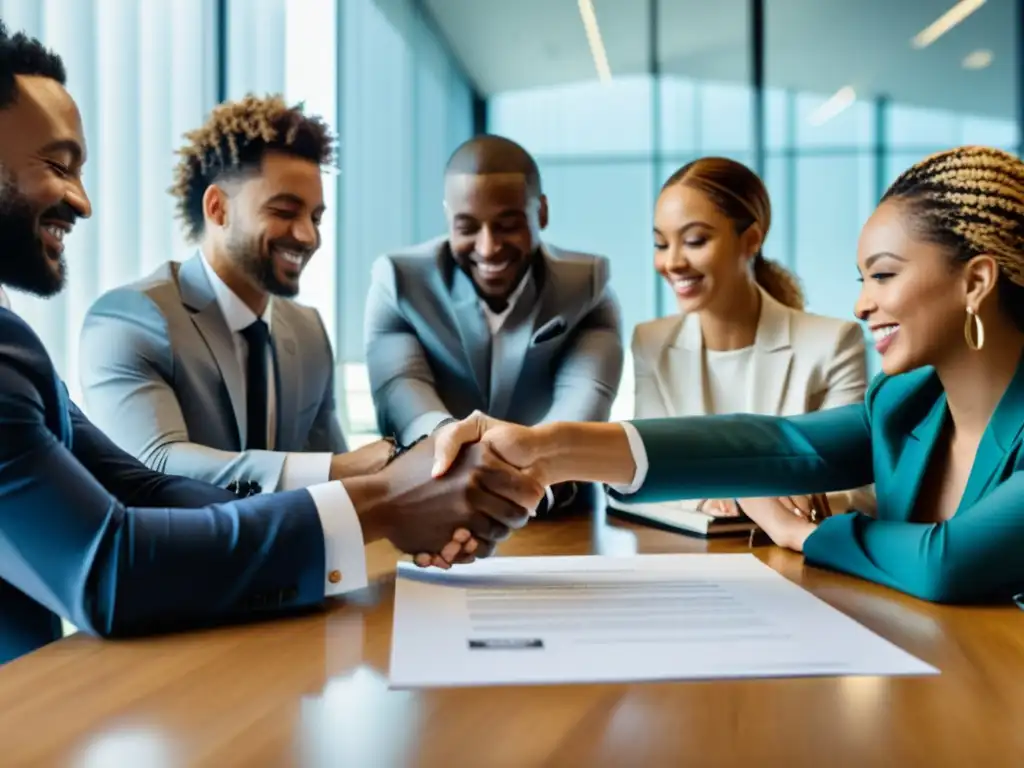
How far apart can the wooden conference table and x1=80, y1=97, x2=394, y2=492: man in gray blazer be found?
38.3 inches

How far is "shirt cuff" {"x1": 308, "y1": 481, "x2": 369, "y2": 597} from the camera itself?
1.10m

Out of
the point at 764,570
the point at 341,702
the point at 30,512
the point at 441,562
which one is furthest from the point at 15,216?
the point at 764,570

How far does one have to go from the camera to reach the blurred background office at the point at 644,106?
16.3 feet

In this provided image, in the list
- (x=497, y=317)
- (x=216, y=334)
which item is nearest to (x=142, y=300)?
(x=216, y=334)

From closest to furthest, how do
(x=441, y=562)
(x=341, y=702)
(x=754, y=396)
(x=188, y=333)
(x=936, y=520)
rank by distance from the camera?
(x=341, y=702) < (x=441, y=562) < (x=936, y=520) < (x=188, y=333) < (x=754, y=396)

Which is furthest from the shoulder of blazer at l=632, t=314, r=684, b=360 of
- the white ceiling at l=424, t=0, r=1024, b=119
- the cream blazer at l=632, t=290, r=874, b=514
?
the white ceiling at l=424, t=0, r=1024, b=119

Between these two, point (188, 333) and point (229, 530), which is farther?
point (188, 333)

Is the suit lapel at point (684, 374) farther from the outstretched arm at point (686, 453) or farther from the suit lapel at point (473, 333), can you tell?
the outstretched arm at point (686, 453)

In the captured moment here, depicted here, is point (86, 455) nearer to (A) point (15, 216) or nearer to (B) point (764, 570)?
(A) point (15, 216)

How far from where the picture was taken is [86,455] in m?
1.48

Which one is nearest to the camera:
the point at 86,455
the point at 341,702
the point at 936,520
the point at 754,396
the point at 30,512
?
the point at 341,702

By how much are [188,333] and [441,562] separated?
43.7 inches

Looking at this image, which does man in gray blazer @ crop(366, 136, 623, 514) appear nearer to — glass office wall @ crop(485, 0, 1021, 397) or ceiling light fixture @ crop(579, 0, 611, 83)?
glass office wall @ crop(485, 0, 1021, 397)

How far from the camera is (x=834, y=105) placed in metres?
5.75
